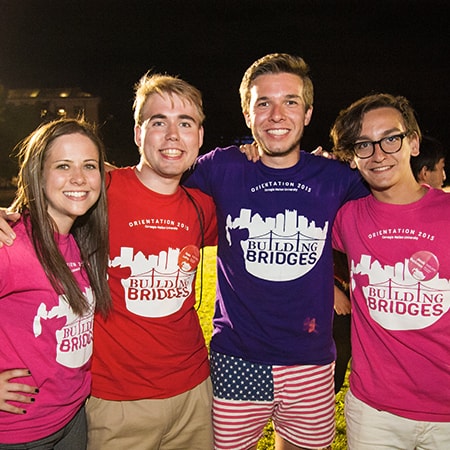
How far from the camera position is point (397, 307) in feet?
7.61

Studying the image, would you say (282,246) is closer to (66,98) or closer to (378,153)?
(378,153)

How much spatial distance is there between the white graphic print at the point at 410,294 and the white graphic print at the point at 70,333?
142cm

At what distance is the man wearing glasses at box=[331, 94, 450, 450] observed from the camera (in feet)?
7.55

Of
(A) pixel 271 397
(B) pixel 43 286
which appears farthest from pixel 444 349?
(B) pixel 43 286

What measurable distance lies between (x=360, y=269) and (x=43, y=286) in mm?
1549

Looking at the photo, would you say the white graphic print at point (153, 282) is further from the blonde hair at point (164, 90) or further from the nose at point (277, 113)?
the nose at point (277, 113)

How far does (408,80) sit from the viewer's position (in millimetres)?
37438

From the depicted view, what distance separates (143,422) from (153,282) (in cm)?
73

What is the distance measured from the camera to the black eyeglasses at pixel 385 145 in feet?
8.25

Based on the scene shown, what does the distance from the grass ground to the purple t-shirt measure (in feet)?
5.09

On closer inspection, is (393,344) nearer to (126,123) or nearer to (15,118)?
(15,118)

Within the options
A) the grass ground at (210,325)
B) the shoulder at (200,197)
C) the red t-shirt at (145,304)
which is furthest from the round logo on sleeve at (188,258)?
the grass ground at (210,325)

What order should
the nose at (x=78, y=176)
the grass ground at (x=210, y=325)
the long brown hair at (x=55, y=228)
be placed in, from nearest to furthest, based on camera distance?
1. the long brown hair at (x=55, y=228)
2. the nose at (x=78, y=176)
3. the grass ground at (x=210, y=325)

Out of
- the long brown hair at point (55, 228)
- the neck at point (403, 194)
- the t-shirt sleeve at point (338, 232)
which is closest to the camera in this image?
the long brown hair at point (55, 228)
